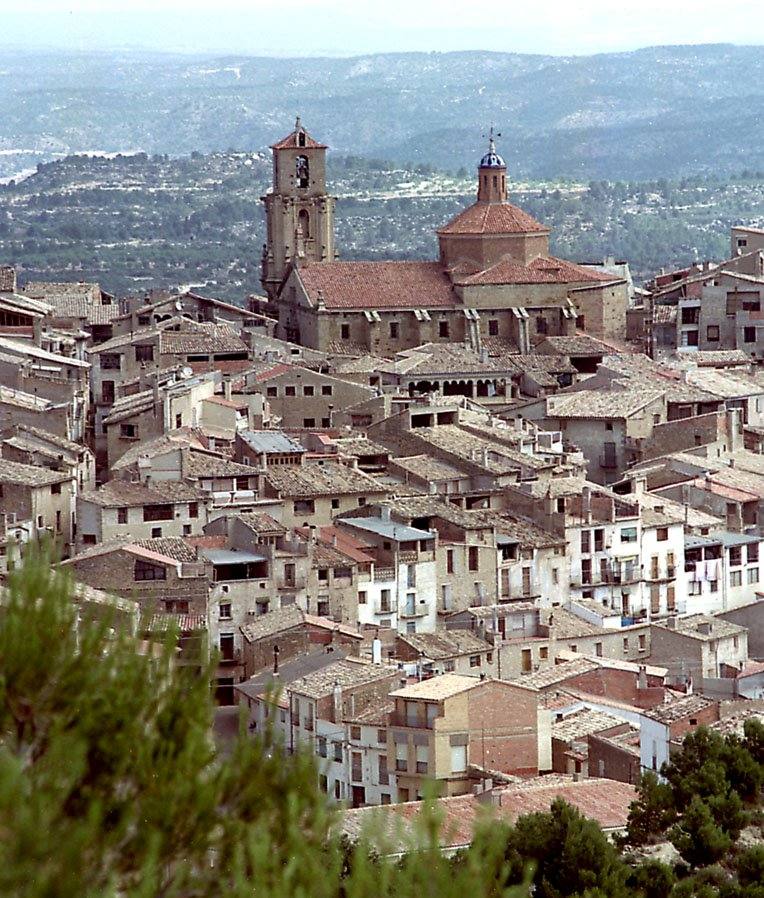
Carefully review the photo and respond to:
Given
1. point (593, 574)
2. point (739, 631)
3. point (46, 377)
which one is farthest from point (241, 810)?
point (46, 377)

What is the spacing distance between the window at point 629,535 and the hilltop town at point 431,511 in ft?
0.16

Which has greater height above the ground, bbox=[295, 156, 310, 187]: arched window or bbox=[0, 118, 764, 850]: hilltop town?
bbox=[295, 156, 310, 187]: arched window

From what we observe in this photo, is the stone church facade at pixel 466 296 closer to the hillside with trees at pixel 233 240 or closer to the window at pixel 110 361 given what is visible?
the window at pixel 110 361

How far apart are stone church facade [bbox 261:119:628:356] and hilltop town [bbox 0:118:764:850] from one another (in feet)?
0.39

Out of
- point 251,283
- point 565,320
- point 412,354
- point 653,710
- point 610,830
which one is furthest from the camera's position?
point 251,283

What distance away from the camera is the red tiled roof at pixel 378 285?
78.8m

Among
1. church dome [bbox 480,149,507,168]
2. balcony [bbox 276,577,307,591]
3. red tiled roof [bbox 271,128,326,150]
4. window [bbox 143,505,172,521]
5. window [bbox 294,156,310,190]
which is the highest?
red tiled roof [bbox 271,128,326,150]

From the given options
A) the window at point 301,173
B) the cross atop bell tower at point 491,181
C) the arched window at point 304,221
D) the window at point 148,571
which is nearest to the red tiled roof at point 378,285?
the cross atop bell tower at point 491,181

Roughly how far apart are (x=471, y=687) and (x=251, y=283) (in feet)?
352

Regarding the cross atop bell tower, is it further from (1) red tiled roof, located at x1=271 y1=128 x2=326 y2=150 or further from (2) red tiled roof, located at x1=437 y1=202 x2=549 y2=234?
(1) red tiled roof, located at x1=271 y1=128 x2=326 y2=150

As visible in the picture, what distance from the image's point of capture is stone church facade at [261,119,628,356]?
77938mm

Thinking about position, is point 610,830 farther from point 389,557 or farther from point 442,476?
point 442,476

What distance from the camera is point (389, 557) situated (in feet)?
160

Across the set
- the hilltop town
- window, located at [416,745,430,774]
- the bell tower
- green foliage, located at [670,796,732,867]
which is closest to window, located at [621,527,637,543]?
the hilltop town
